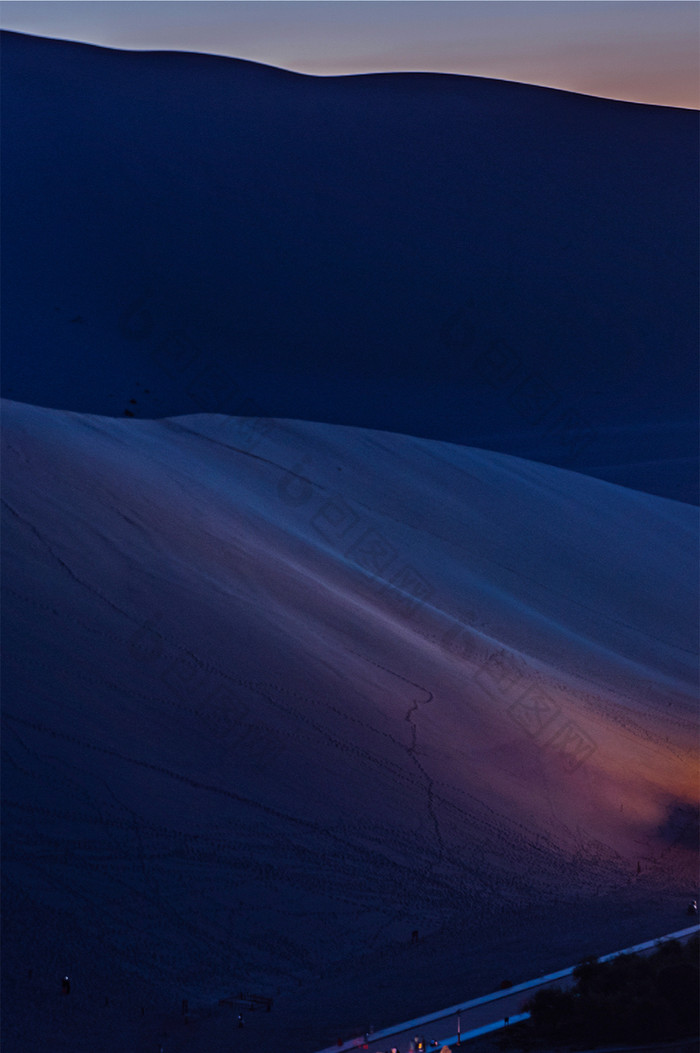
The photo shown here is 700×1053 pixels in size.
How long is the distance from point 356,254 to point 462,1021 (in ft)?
77.9

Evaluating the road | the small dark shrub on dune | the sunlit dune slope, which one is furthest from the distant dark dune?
the small dark shrub on dune

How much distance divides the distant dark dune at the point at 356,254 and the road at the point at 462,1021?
14.1m

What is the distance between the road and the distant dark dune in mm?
14077

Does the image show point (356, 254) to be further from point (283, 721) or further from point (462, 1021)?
point (462, 1021)

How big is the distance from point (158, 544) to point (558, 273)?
2082 centimetres

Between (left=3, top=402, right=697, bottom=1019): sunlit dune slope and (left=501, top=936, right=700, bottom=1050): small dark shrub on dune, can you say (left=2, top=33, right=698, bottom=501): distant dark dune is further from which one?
(left=501, top=936, right=700, bottom=1050): small dark shrub on dune

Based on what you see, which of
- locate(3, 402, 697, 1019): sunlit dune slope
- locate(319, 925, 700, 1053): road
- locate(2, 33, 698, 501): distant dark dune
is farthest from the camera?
locate(2, 33, 698, 501): distant dark dune

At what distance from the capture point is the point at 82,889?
6.64 m

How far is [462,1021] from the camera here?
601cm

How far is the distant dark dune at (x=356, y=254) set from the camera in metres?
23.6

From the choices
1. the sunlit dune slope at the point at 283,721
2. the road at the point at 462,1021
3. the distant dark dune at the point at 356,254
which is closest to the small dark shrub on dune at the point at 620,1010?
the road at the point at 462,1021

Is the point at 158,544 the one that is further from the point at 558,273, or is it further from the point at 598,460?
the point at 558,273

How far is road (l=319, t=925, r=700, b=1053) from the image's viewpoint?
5.72 m

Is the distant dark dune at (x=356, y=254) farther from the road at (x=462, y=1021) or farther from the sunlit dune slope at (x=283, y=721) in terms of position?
the road at (x=462, y=1021)
